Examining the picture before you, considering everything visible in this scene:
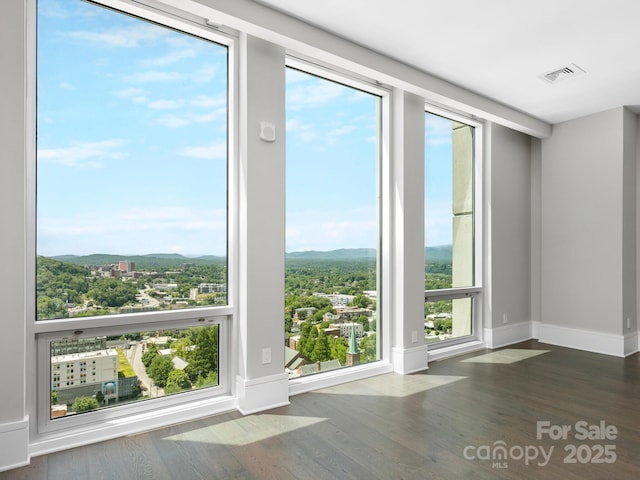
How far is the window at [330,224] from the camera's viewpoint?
3.68m

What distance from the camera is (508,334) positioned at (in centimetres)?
537

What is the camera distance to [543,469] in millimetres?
2338

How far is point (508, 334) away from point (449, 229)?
5.35 ft

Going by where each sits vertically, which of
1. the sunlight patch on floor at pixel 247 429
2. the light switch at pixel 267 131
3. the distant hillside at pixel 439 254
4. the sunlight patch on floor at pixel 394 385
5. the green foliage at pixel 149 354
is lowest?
the sunlight patch on floor at pixel 394 385

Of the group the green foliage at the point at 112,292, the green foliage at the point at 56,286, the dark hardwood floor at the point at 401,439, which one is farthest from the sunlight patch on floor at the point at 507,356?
the green foliage at the point at 56,286

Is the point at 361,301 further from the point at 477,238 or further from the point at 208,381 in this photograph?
the point at 477,238

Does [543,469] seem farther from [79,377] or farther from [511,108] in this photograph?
[511,108]

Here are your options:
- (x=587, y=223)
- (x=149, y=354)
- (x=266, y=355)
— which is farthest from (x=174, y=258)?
(x=587, y=223)

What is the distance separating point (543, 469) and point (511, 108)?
158 inches

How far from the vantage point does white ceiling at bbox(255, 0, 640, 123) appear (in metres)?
2.91

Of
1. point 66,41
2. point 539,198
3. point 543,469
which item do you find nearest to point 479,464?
point 543,469

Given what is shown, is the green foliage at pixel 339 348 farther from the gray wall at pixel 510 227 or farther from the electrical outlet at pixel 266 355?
the gray wall at pixel 510 227

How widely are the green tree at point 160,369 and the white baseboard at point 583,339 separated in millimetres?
4758

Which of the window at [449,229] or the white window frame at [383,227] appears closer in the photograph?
the white window frame at [383,227]
